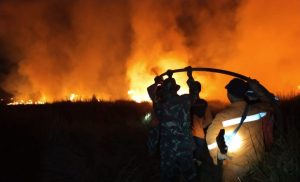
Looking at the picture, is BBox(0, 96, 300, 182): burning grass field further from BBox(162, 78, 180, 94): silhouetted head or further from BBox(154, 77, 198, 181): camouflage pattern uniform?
BBox(162, 78, 180, 94): silhouetted head

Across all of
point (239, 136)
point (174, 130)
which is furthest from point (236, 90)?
point (174, 130)

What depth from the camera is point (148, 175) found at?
29.2ft

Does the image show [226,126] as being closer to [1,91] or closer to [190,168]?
[190,168]

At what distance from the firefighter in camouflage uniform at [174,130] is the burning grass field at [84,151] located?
1.32 meters

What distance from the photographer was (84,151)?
10.2 meters

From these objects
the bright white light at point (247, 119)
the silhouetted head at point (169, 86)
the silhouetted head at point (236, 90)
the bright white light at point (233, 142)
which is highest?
the silhouetted head at point (169, 86)

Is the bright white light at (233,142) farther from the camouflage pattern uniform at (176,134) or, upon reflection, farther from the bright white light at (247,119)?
the camouflage pattern uniform at (176,134)

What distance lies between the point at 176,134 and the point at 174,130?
8 centimetres

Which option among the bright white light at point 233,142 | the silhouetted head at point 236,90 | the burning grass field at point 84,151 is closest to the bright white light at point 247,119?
the bright white light at point 233,142

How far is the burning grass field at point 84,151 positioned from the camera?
682 cm

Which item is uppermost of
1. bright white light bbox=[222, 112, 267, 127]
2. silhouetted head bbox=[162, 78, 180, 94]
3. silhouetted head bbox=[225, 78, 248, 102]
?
silhouetted head bbox=[162, 78, 180, 94]

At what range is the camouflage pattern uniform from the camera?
23.8ft

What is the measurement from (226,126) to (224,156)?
45 centimetres

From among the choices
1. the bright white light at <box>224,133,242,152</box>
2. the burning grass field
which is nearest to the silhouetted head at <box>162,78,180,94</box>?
the bright white light at <box>224,133,242,152</box>
